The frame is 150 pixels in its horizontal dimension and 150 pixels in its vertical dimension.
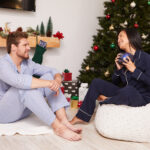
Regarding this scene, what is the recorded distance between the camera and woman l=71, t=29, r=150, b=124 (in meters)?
1.80

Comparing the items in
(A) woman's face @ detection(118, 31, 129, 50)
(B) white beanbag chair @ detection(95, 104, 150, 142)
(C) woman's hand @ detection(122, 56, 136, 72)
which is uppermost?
(A) woman's face @ detection(118, 31, 129, 50)

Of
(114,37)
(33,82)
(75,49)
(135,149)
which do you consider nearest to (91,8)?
(75,49)

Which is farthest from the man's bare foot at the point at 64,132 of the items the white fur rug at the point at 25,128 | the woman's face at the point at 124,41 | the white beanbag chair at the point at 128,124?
the woman's face at the point at 124,41

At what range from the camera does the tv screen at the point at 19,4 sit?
296 cm

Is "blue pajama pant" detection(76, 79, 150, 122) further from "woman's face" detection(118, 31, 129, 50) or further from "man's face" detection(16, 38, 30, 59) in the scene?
"man's face" detection(16, 38, 30, 59)

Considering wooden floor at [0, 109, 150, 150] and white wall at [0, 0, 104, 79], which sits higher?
white wall at [0, 0, 104, 79]

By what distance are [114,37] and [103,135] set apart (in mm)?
1708

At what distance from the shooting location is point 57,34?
11.1 feet

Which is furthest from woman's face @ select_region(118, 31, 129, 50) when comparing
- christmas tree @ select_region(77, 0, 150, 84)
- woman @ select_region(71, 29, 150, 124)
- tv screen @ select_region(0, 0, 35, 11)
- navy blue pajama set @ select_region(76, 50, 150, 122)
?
tv screen @ select_region(0, 0, 35, 11)

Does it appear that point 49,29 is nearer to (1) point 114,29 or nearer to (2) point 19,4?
(2) point 19,4

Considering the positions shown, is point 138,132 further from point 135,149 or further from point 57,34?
point 57,34

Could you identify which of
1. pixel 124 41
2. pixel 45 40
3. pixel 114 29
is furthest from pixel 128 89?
pixel 45 40

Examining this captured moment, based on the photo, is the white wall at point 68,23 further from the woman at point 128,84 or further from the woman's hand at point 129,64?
the woman's hand at point 129,64

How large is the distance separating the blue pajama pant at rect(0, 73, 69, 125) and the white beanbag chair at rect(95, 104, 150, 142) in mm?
450
